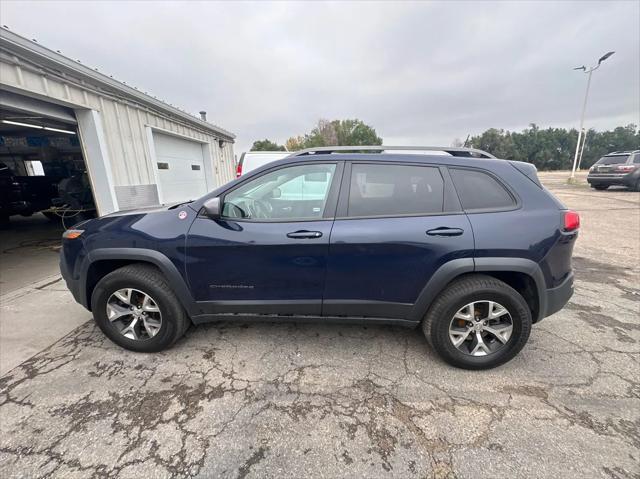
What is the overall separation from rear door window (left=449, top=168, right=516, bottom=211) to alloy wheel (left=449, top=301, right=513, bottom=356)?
767mm

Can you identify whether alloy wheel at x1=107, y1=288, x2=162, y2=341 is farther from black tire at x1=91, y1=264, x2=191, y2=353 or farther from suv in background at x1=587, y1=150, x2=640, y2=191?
suv in background at x1=587, y1=150, x2=640, y2=191

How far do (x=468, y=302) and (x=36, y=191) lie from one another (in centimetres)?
1256

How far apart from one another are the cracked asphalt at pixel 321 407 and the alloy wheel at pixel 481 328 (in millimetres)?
220

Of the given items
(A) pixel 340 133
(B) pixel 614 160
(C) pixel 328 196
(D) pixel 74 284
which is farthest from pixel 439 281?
(A) pixel 340 133

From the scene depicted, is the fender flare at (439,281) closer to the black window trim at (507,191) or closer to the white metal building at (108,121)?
the black window trim at (507,191)

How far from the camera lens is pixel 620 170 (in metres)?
12.4

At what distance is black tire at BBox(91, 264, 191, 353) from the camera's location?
91.7 inches

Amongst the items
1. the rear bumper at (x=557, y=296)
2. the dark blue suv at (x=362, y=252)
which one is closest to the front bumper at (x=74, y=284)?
the dark blue suv at (x=362, y=252)

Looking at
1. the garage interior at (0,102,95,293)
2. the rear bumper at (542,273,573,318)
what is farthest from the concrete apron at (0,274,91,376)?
the rear bumper at (542,273,573,318)

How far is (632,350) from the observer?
246cm

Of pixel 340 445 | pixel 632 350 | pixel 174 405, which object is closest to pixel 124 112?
pixel 174 405

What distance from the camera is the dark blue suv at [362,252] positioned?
210 centimetres

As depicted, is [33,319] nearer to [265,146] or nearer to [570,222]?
[570,222]

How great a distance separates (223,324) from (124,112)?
19.7 ft
